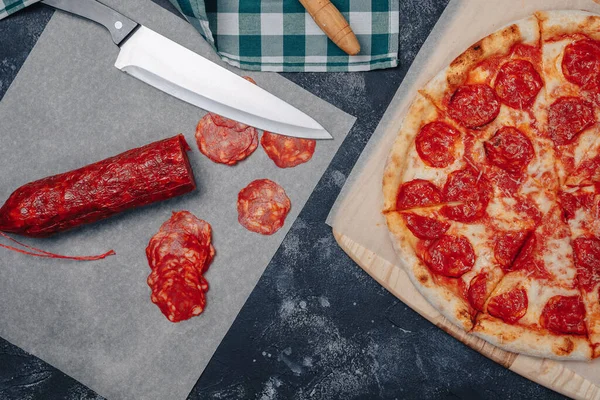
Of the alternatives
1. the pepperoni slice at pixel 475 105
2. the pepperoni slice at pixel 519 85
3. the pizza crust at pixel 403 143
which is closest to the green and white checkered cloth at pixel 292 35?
the pizza crust at pixel 403 143

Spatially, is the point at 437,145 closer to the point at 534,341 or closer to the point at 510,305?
the point at 510,305

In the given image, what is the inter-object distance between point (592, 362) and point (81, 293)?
116 inches

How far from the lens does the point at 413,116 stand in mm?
3254

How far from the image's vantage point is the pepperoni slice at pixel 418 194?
10.6 feet

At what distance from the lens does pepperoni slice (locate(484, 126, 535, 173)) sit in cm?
317

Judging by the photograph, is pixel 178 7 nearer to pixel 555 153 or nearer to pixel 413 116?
pixel 413 116

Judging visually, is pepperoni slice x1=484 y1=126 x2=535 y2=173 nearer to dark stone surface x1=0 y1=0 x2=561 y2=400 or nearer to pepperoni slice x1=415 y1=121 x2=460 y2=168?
pepperoni slice x1=415 y1=121 x2=460 y2=168

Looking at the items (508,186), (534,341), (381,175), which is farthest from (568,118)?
(534,341)

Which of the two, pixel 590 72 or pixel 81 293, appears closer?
pixel 590 72

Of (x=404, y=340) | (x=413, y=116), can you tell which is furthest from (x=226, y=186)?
(x=404, y=340)

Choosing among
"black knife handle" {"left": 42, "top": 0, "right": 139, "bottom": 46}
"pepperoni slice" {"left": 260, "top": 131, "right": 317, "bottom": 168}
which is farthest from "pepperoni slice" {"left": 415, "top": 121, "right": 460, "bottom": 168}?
"black knife handle" {"left": 42, "top": 0, "right": 139, "bottom": 46}

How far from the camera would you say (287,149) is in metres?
3.44

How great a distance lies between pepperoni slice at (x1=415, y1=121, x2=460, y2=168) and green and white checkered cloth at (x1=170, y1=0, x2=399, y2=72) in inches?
19.7

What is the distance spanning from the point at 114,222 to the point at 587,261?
2.69m
